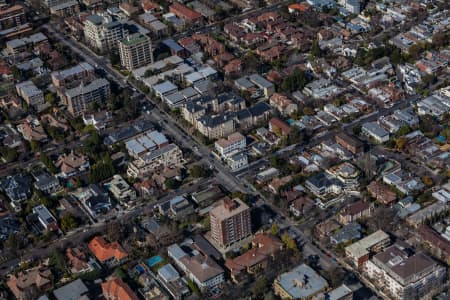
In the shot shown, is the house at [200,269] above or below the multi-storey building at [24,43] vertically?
below

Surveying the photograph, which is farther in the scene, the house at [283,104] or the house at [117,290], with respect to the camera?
the house at [283,104]

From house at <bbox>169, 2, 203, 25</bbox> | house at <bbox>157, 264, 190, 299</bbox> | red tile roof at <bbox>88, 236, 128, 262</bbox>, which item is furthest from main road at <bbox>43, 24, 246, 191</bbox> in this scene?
house at <bbox>169, 2, 203, 25</bbox>

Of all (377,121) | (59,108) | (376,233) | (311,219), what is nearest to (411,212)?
(376,233)

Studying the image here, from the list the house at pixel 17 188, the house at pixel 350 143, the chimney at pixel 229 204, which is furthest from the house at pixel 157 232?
the house at pixel 350 143

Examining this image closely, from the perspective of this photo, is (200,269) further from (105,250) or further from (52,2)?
(52,2)

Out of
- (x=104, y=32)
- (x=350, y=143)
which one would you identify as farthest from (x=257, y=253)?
(x=104, y=32)

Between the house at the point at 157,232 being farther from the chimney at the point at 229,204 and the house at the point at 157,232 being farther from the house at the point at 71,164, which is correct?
the house at the point at 71,164

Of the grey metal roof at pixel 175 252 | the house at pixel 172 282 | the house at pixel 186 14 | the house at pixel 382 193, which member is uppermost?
the house at pixel 186 14
